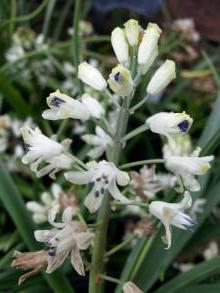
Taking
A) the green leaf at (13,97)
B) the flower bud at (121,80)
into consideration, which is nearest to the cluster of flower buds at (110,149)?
the flower bud at (121,80)

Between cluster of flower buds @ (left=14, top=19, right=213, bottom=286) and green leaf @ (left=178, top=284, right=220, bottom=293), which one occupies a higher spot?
cluster of flower buds @ (left=14, top=19, right=213, bottom=286)

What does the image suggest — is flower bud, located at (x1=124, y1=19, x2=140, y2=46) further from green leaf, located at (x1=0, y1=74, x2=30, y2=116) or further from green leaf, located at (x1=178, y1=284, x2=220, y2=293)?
green leaf, located at (x1=0, y1=74, x2=30, y2=116)

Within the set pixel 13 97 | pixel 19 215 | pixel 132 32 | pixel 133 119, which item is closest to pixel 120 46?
pixel 132 32

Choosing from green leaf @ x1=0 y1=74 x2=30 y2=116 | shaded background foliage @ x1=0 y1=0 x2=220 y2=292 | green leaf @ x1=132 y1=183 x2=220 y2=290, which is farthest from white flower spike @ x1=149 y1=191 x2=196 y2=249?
green leaf @ x1=0 y1=74 x2=30 y2=116

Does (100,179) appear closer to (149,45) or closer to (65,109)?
(65,109)

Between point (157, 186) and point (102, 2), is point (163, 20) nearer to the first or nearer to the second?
point (102, 2)

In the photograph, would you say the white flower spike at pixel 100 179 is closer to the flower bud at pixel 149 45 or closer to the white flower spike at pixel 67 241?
the white flower spike at pixel 67 241
